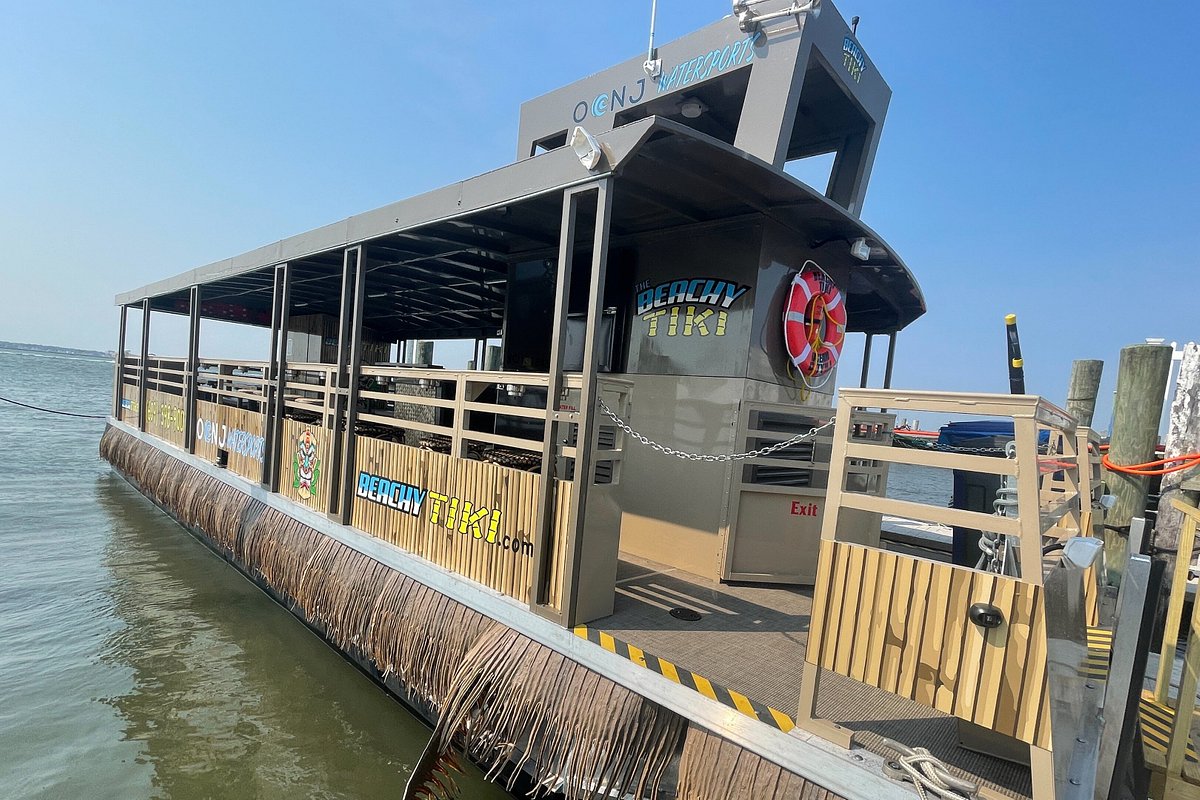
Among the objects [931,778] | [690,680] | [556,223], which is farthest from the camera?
[556,223]

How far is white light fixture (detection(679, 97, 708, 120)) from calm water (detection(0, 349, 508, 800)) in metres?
5.60

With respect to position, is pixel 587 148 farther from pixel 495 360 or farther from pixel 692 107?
pixel 495 360

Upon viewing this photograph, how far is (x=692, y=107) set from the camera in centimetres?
549

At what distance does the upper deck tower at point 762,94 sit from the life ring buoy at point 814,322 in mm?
1014

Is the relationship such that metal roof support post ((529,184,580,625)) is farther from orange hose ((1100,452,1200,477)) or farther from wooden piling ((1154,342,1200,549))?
wooden piling ((1154,342,1200,549))

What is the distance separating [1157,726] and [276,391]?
7145 millimetres

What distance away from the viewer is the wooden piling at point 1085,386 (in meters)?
6.63

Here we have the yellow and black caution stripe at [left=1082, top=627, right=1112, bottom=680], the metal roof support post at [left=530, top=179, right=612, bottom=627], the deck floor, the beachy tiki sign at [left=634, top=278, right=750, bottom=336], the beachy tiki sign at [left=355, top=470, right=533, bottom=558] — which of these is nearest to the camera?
the deck floor

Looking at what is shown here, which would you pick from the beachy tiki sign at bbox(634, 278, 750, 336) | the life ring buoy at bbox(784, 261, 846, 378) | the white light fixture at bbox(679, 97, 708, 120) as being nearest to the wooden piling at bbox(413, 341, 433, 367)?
the beachy tiki sign at bbox(634, 278, 750, 336)

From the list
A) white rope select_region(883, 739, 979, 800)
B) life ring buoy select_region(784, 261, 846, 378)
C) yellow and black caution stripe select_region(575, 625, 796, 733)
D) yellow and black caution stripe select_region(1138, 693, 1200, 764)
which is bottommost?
yellow and black caution stripe select_region(1138, 693, 1200, 764)

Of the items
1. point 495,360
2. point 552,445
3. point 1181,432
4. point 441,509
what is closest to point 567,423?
point 552,445

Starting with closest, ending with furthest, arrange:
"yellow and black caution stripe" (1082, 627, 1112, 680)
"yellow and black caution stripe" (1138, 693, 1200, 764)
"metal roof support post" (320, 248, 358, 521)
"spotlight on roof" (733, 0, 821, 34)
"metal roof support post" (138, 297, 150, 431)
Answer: "yellow and black caution stripe" (1138, 693, 1200, 764) < "yellow and black caution stripe" (1082, 627, 1112, 680) < "spotlight on roof" (733, 0, 821, 34) < "metal roof support post" (320, 248, 358, 521) < "metal roof support post" (138, 297, 150, 431)

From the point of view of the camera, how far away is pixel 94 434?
19078mm

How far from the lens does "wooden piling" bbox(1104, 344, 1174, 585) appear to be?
5.42 meters
